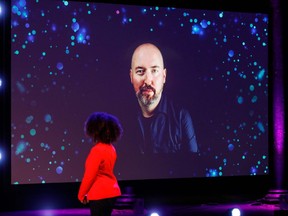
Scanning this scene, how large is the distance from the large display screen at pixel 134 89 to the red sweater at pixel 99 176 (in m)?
2.06

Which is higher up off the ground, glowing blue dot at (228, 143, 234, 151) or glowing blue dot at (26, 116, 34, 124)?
glowing blue dot at (26, 116, 34, 124)

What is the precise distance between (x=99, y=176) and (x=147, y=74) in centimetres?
252

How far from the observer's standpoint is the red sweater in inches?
143

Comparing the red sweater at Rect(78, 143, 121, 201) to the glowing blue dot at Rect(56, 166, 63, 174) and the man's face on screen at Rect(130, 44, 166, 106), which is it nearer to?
the glowing blue dot at Rect(56, 166, 63, 174)

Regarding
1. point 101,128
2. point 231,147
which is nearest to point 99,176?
point 101,128

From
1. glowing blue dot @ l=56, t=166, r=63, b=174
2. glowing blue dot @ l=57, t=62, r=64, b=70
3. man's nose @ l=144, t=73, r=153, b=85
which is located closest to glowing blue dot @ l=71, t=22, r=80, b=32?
glowing blue dot @ l=57, t=62, r=64, b=70

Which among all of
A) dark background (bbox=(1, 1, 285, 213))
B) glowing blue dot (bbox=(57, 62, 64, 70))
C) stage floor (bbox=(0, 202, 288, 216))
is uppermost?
glowing blue dot (bbox=(57, 62, 64, 70))

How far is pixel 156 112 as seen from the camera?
6.12m

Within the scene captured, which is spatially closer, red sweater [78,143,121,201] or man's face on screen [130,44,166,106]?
red sweater [78,143,121,201]

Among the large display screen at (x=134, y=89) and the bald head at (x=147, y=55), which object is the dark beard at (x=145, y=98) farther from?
the bald head at (x=147, y=55)

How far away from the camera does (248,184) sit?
6.50 meters

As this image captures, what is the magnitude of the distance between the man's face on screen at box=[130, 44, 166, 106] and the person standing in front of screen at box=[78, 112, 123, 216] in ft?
7.47

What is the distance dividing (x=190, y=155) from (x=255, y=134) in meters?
0.89

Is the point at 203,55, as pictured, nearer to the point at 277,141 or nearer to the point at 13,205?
the point at 277,141
